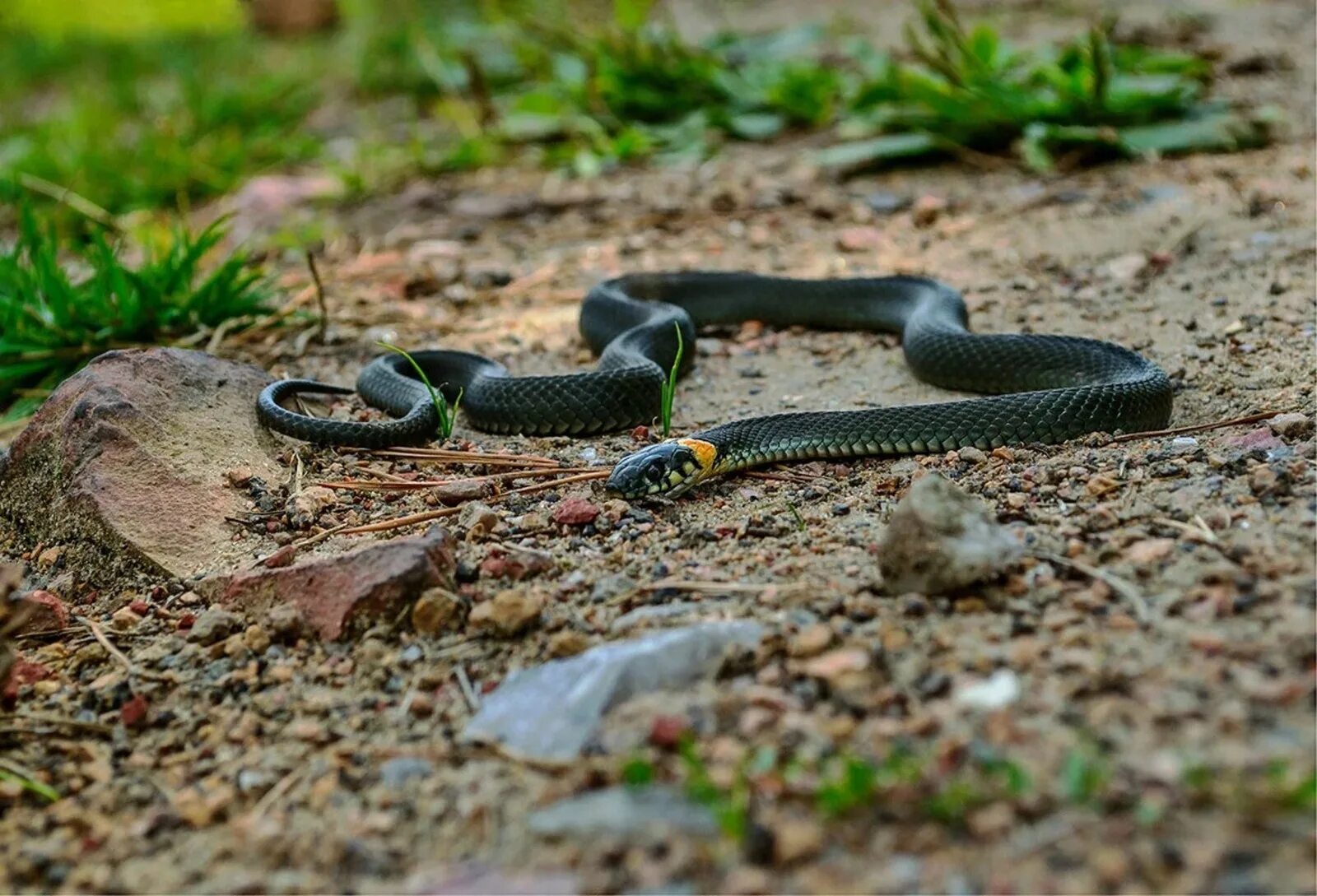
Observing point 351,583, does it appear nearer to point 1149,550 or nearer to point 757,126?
point 1149,550

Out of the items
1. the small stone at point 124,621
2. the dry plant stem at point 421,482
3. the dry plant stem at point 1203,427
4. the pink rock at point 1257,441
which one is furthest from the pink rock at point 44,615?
the pink rock at point 1257,441

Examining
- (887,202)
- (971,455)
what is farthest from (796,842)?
(887,202)

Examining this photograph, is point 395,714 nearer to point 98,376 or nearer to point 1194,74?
point 98,376

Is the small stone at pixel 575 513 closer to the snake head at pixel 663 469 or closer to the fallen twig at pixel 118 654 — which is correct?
the snake head at pixel 663 469

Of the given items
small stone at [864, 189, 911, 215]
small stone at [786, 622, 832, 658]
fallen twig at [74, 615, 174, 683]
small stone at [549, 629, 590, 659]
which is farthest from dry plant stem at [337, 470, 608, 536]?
small stone at [864, 189, 911, 215]

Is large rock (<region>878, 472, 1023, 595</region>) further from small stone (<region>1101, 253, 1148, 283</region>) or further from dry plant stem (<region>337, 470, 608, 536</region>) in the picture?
small stone (<region>1101, 253, 1148, 283</region>)

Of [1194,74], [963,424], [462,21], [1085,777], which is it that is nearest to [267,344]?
[963,424]
